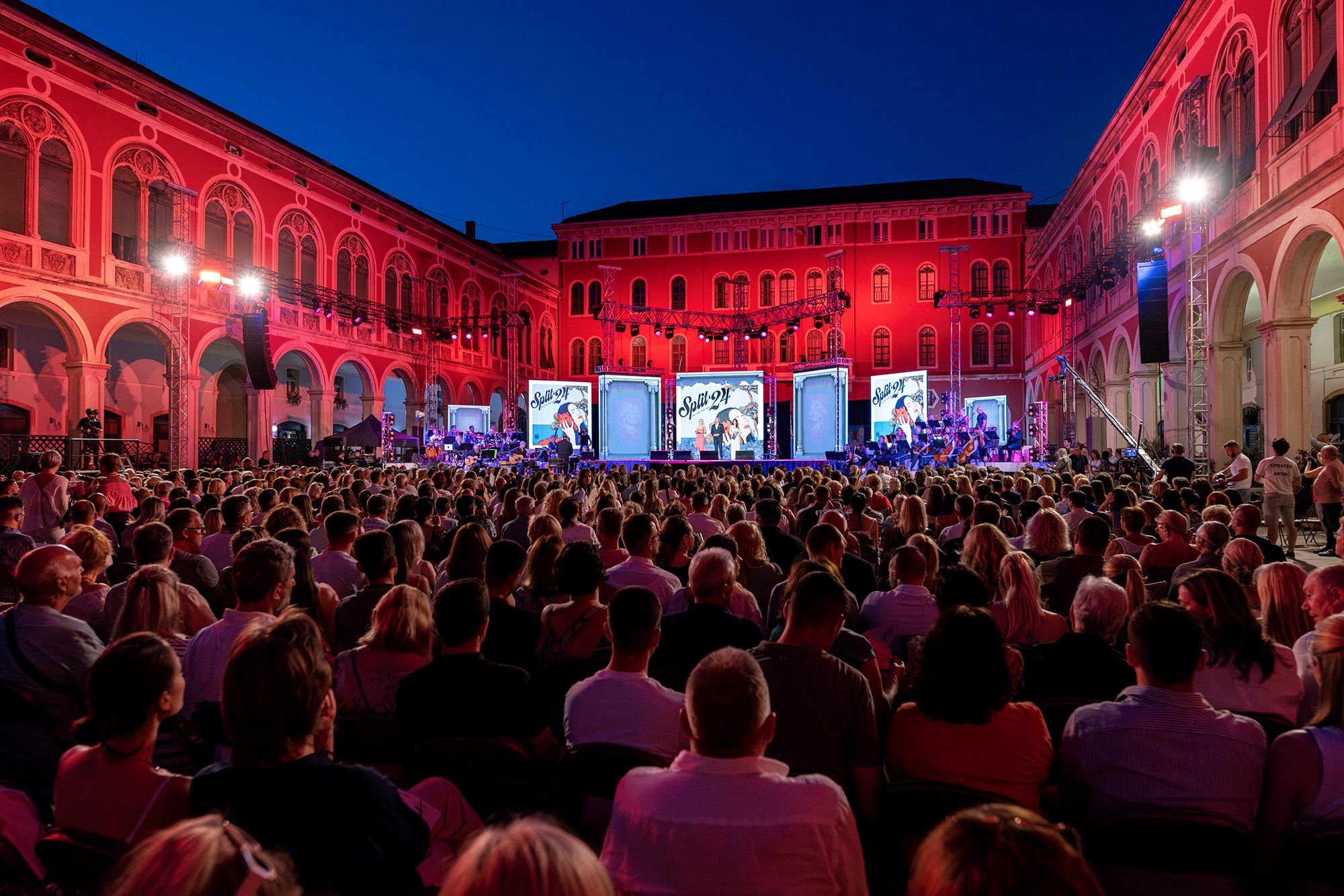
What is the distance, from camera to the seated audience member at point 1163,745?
2.38m

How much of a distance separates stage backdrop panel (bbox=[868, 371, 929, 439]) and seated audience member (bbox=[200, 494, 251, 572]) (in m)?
21.9

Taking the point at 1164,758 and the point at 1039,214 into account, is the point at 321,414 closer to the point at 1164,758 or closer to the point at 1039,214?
the point at 1164,758

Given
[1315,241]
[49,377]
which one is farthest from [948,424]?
[49,377]

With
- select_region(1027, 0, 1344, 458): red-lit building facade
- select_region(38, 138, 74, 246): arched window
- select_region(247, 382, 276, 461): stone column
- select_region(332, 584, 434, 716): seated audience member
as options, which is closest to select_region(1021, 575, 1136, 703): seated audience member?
select_region(332, 584, 434, 716): seated audience member

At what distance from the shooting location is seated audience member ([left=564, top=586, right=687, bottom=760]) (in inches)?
107

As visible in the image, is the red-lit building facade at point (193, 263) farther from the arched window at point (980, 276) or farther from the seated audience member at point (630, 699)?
the arched window at point (980, 276)

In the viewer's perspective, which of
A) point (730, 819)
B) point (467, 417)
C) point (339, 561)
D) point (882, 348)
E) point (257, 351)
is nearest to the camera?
point (730, 819)

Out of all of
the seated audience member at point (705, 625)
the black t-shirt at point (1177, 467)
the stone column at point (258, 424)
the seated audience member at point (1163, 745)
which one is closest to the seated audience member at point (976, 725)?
the seated audience member at point (1163, 745)

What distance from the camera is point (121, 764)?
2.11 meters

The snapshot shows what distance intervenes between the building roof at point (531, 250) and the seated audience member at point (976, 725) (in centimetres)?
4755

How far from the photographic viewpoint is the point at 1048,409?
121ft

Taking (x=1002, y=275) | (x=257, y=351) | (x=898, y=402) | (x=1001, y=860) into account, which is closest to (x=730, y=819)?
(x=1001, y=860)

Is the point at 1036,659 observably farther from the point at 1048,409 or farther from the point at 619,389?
the point at 1048,409

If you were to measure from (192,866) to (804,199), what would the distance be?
4884cm
